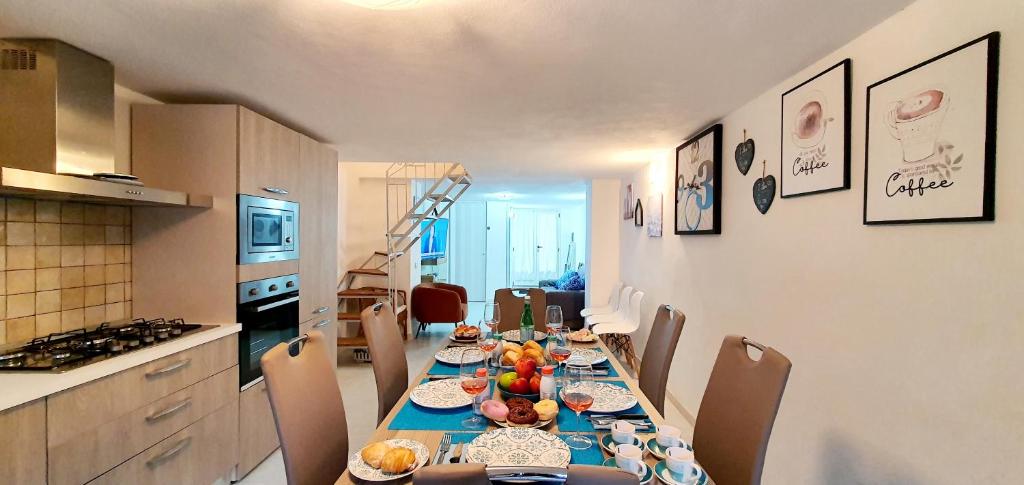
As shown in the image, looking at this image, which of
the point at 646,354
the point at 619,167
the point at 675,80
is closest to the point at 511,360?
the point at 646,354

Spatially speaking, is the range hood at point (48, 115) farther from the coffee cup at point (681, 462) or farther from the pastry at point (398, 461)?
the coffee cup at point (681, 462)

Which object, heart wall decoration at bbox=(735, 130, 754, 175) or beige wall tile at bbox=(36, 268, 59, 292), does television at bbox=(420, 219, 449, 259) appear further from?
heart wall decoration at bbox=(735, 130, 754, 175)

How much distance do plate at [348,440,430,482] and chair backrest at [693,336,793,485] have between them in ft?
3.00

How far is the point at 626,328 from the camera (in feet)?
14.3

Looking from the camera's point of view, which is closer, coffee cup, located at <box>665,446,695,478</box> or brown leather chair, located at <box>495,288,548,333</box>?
coffee cup, located at <box>665,446,695,478</box>

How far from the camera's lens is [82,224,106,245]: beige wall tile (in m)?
2.17

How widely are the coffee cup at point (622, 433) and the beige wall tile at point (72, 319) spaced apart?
2461 mm

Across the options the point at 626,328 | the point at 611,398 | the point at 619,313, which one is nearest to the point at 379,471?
the point at 611,398

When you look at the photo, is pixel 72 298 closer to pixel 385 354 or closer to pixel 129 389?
pixel 129 389

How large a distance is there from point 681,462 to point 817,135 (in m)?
1.51

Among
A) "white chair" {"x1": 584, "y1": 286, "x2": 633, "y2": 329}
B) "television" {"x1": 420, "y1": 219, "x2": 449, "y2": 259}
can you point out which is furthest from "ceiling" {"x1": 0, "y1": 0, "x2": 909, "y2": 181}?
"television" {"x1": 420, "y1": 219, "x2": 449, "y2": 259}

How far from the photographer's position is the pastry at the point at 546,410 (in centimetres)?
142

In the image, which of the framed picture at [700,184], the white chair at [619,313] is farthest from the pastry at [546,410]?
the white chair at [619,313]

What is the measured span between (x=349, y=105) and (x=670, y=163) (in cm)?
267
